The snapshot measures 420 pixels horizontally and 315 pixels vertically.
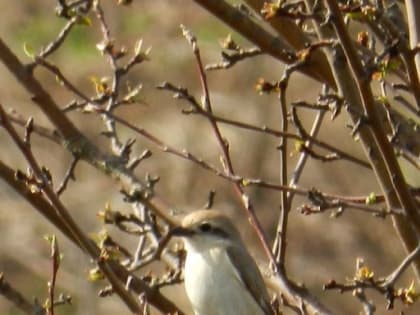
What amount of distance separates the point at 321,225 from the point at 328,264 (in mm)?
1078

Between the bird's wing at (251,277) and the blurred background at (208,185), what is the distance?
457 centimetres

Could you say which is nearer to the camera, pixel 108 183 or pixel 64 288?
pixel 64 288

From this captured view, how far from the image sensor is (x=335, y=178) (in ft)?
45.9

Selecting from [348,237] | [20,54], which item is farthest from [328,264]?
[20,54]

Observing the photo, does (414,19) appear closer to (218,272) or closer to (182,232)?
(182,232)

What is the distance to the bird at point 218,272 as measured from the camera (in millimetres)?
6363

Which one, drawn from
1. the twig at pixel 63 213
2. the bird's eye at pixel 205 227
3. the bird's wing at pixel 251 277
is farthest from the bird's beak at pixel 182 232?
the twig at pixel 63 213

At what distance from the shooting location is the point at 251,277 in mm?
6430

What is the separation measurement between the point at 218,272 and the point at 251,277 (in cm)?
19

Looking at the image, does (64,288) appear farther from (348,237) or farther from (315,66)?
(315,66)

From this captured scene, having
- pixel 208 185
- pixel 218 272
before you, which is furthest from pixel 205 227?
pixel 208 185

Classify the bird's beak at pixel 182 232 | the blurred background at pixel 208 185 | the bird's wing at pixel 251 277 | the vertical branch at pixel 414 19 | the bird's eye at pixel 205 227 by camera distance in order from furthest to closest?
the blurred background at pixel 208 185 → the bird's eye at pixel 205 227 → the bird's wing at pixel 251 277 → the bird's beak at pixel 182 232 → the vertical branch at pixel 414 19

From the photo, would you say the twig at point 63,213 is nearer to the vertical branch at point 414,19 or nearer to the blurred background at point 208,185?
the vertical branch at point 414,19

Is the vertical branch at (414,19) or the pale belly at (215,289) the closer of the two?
the vertical branch at (414,19)
